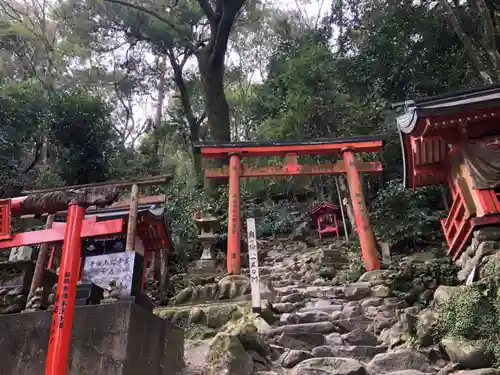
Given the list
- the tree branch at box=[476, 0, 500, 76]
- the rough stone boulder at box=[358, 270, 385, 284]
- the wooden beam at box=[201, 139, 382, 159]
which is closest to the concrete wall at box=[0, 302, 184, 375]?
the rough stone boulder at box=[358, 270, 385, 284]

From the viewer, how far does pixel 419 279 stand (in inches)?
332

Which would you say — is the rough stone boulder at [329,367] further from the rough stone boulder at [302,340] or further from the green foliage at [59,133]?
the green foliage at [59,133]

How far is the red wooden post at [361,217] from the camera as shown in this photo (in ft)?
34.8

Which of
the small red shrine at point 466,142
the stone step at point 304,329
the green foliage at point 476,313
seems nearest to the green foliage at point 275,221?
the small red shrine at point 466,142

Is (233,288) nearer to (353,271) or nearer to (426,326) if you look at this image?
(353,271)

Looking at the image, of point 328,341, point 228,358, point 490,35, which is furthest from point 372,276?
point 490,35

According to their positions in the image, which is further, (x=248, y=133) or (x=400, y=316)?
(x=248, y=133)

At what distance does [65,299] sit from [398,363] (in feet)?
13.1

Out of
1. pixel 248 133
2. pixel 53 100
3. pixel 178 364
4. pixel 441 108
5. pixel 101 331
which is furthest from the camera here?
pixel 248 133

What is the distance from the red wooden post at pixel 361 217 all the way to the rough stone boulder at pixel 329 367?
18.4 feet

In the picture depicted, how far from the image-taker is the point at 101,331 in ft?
15.3

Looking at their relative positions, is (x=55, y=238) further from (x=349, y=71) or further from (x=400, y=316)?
(x=349, y=71)

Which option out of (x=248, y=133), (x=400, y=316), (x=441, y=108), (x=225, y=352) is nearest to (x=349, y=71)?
(x=248, y=133)

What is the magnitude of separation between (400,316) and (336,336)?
44.0 inches
